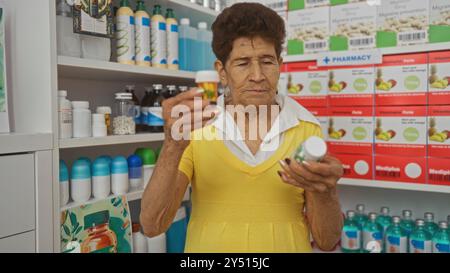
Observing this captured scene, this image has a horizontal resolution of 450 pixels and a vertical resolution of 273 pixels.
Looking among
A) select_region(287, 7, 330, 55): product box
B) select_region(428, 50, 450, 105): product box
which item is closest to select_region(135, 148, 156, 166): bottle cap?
select_region(287, 7, 330, 55): product box

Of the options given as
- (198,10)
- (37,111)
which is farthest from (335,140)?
(37,111)

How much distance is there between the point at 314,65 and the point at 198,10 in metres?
0.65

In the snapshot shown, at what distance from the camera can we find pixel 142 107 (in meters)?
1.85

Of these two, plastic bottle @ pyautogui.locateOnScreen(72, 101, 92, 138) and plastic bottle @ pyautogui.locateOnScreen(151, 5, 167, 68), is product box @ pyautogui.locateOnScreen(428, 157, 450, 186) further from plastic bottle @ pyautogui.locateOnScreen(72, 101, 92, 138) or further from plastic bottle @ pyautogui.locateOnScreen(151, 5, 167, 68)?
plastic bottle @ pyautogui.locateOnScreen(72, 101, 92, 138)

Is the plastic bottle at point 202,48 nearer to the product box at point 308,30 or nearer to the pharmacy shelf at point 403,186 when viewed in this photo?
the product box at point 308,30

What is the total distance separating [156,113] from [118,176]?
35 cm

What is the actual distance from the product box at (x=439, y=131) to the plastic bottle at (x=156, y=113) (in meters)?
1.19

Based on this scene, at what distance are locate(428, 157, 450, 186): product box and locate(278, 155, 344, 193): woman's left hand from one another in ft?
3.43

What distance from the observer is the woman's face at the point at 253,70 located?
111 cm

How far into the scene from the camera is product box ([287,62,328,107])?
1986 millimetres

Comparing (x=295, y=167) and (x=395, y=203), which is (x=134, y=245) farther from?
(x=395, y=203)

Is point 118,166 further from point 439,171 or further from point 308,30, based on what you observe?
point 439,171

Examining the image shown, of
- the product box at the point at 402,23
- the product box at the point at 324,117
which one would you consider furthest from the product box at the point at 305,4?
the product box at the point at 324,117

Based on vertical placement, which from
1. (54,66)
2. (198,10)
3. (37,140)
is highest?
(198,10)
